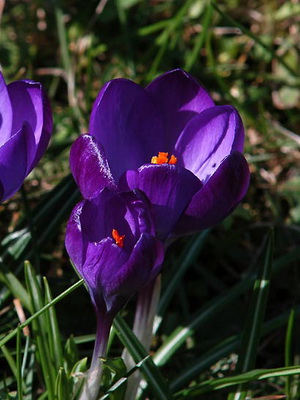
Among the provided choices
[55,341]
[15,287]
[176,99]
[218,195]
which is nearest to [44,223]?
[15,287]

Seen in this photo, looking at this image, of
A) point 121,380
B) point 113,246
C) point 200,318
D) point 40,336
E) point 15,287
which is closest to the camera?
point 113,246

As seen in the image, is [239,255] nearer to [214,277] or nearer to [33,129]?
[214,277]

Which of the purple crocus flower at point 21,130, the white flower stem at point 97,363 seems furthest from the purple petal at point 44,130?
the white flower stem at point 97,363

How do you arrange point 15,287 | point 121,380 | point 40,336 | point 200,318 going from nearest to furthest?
1. point 121,380
2. point 40,336
3. point 15,287
4. point 200,318

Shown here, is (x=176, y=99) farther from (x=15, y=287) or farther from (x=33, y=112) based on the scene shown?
(x=15, y=287)

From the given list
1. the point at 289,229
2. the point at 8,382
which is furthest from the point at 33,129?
the point at 289,229

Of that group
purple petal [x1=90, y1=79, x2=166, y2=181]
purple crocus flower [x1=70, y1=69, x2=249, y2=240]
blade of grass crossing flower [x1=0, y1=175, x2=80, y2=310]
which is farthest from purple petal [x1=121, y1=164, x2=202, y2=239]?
blade of grass crossing flower [x1=0, y1=175, x2=80, y2=310]

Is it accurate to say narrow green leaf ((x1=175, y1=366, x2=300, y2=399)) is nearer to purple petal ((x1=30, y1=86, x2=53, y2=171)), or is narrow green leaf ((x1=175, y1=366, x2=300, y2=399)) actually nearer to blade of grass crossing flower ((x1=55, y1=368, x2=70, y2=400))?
blade of grass crossing flower ((x1=55, y1=368, x2=70, y2=400))
